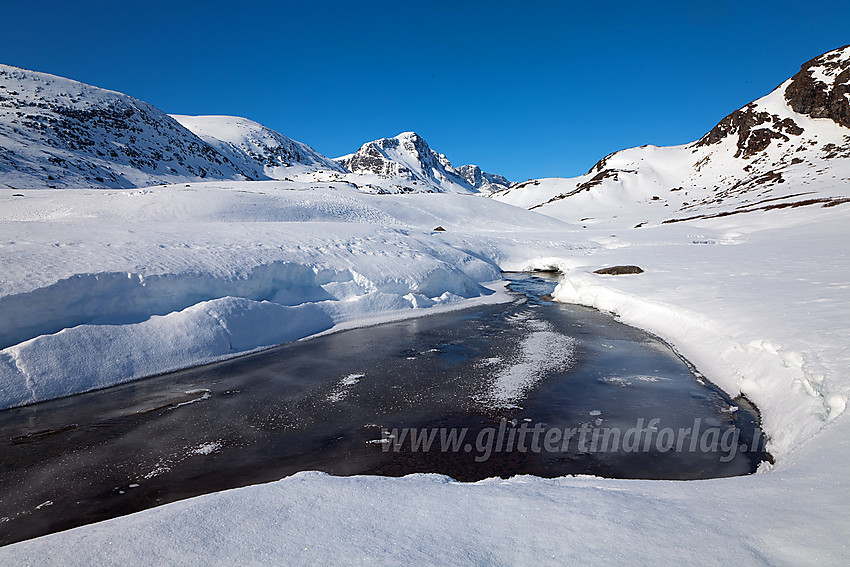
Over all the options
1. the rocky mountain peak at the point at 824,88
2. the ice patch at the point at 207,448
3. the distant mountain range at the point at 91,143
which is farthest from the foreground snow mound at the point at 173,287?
the rocky mountain peak at the point at 824,88

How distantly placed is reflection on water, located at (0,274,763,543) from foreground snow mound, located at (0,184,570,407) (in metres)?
0.80

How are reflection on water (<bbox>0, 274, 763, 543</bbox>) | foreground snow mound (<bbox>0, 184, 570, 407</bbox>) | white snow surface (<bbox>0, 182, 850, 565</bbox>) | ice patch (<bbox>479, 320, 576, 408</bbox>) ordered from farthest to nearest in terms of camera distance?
1. foreground snow mound (<bbox>0, 184, 570, 407</bbox>)
2. ice patch (<bbox>479, 320, 576, 408</bbox>)
3. reflection on water (<bbox>0, 274, 763, 543</bbox>)
4. white snow surface (<bbox>0, 182, 850, 565</bbox>)

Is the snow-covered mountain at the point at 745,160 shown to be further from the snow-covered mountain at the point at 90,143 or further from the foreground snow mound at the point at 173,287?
the snow-covered mountain at the point at 90,143

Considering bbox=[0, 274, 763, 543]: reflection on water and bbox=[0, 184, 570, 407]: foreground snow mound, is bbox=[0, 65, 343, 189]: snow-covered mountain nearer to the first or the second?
bbox=[0, 184, 570, 407]: foreground snow mound

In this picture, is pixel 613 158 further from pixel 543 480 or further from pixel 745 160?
pixel 543 480

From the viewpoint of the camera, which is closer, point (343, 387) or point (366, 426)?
point (366, 426)

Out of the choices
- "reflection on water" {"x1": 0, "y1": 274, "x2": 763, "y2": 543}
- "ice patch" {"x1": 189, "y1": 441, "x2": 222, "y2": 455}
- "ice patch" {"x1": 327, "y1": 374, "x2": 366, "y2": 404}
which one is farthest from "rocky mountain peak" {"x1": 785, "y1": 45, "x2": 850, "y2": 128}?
"ice patch" {"x1": 189, "y1": 441, "x2": 222, "y2": 455}

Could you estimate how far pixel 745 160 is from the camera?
80.2 metres

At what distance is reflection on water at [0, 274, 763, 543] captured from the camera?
16.4 feet

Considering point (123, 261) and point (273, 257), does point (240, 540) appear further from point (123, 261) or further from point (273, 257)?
point (273, 257)

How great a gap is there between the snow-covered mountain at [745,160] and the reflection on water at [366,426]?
54.1 metres

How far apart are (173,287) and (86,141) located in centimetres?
8342

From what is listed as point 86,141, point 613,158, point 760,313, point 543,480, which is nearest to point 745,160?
point 613,158

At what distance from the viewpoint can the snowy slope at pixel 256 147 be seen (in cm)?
11819
